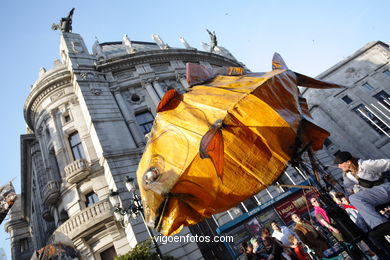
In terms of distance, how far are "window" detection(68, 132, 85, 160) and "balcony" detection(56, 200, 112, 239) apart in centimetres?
468

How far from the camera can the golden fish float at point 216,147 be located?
290 cm

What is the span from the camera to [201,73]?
13.4ft

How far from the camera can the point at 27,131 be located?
25016mm

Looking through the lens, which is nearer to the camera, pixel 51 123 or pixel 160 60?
pixel 51 123

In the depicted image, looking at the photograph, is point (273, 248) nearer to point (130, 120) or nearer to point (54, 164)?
point (130, 120)

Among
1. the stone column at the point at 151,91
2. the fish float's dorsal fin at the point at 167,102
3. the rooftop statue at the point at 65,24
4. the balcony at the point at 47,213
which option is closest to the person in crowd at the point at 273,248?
the fish float's dorsal fin at the point at 167,102

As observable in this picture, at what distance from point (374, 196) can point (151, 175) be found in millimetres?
3058

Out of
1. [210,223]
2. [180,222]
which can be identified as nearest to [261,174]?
[180,222]

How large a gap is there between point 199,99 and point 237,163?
1.05m

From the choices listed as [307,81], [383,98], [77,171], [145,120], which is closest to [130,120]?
[145,120]

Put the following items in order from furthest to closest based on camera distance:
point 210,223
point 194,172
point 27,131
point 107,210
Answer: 1. point 27,131
2. point 210,223
3. point 107,210
4. point 194,172

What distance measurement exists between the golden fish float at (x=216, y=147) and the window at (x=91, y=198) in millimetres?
12140

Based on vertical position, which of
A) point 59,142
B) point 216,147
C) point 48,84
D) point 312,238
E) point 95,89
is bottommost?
point 312,238

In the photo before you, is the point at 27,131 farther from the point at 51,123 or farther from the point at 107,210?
the point at 107,210
